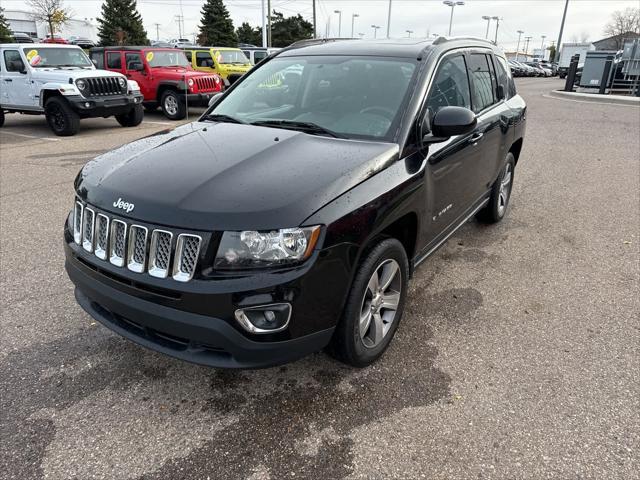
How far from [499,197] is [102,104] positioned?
908 cm

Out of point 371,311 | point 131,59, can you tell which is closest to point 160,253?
point 371,311

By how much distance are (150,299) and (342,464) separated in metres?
1.17

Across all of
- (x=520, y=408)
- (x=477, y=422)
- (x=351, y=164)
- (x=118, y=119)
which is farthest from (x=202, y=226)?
(x=118, y=119)

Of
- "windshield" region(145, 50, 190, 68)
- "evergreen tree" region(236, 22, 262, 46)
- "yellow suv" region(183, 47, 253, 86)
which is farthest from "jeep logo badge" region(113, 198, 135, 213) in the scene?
"evergreen tree" region(236, 22, 262, 46)

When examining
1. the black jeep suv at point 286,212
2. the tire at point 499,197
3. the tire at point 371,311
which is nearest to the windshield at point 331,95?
the black jeep suv at point 286,212

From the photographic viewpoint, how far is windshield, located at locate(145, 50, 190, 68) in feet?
43.9

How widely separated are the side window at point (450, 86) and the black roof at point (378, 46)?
0.49 feet

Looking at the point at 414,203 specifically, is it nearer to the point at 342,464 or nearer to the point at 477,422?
the point at 477,422

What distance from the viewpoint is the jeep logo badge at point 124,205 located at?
2.32 meters

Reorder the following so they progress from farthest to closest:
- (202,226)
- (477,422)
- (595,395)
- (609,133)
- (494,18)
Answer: (494,18), (609,133), (595,395), (477,422), (202,226)

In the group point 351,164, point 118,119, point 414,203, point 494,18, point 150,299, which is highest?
point 494,18

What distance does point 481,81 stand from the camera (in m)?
4.25

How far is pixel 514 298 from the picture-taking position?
3.76m

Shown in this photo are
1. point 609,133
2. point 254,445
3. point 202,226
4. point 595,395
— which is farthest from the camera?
point 609,133
